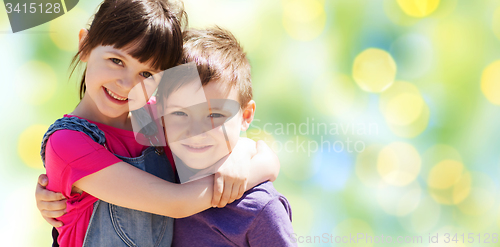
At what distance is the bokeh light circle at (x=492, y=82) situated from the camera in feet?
5.30

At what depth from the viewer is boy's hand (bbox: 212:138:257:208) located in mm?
875

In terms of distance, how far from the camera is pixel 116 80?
921 mm

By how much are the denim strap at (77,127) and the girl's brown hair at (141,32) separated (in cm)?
20

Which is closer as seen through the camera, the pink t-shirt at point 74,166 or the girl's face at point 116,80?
the pink t-shirt at point 74,166

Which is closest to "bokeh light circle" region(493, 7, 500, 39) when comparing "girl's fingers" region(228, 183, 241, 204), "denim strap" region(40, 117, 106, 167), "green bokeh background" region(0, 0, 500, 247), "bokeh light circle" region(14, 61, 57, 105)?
"green bokeh background" region(0, 0, 500, 247)

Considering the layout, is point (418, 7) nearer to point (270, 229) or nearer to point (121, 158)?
point (270, 229)

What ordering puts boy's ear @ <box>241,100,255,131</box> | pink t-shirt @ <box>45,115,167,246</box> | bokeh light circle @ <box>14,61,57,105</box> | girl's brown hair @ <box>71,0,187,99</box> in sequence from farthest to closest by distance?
1. bokeh light circle @ <box>14,61,57,105</box>
2. boy's ear @ <box>241,100,255,131</box>
3. girl's brown hair @ <box>71,0,187,99</box>
4. pink t-shirt @ <box>45,115,167,246</box>

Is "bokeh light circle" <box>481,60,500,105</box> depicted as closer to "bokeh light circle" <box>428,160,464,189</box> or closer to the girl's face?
"bokeh light circle" <box>428,160,464,189</box>

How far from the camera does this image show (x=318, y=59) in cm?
164

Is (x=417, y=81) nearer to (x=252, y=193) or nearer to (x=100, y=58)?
(x=252, y=193)

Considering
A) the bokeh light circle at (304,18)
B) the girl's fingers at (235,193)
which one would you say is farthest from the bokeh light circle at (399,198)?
the girl's fingers at (235,193)

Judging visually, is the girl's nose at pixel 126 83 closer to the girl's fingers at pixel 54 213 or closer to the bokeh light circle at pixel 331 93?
the girl's fingers at pixel 54 213

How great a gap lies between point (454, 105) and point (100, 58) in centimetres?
144

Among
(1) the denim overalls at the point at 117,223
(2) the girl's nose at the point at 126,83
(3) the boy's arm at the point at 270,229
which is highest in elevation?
(2) the girl's nose at the point at 126,83
